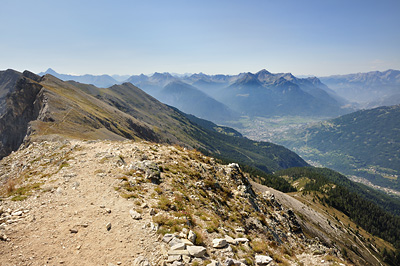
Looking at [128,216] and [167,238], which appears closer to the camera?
[167,238]

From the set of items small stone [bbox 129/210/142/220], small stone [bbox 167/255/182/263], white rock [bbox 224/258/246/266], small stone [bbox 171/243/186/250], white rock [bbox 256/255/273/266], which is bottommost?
white rock [bbox 256/255/273/266]

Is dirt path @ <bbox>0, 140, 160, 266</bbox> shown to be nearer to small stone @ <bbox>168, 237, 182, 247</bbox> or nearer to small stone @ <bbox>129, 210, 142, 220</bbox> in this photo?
small stone @ <bbox>129, 210, 142, 220</bbox>

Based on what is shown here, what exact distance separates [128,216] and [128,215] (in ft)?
0.37

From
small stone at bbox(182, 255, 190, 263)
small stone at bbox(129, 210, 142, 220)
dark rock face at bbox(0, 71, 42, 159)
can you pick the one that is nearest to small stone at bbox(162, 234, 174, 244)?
small stone at bbox(182, 255, 190, 263)

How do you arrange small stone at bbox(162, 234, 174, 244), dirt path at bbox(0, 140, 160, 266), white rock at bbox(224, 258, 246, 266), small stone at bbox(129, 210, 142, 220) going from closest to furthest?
dirt path at bbox(0, 140, 160, 266), white rock at bbox(224, 258, 246, 266), small stone at bbox(162, 234, 174, 244), small stone at bbox(129, 210, 142, 220)

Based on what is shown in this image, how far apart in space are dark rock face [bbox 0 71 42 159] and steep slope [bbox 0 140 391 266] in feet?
261

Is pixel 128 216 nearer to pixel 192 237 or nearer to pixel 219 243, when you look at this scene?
pixel 192 237

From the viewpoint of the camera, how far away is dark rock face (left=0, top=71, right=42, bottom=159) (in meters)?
81.8

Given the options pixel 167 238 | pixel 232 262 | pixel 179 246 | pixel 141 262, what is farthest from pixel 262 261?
pixel 141 262

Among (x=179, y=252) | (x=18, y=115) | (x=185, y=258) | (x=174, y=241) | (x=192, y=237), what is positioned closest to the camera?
(x=185, y=258)

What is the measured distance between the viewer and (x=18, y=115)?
8838 cm

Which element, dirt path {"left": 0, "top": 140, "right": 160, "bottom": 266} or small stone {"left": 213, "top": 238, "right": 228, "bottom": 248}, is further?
small stone {"left": 213, "top": 238, "right": 228, "bottom": 248}

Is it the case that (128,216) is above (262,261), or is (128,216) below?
above

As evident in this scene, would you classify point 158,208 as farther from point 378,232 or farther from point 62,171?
point 378,232
